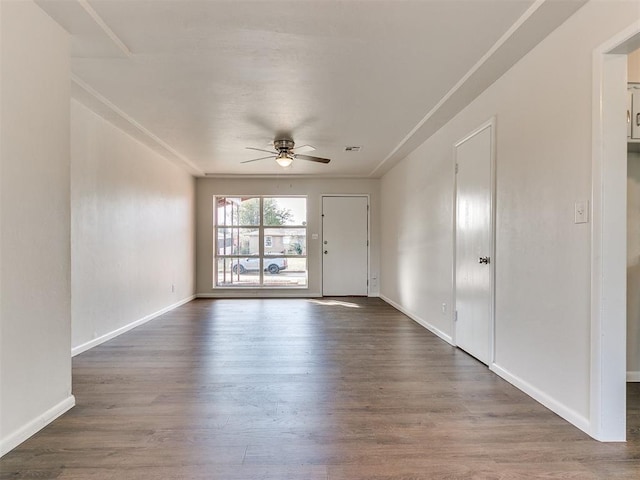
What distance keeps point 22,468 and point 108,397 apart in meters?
0.76

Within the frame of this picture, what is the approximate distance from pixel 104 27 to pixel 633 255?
3998 mm

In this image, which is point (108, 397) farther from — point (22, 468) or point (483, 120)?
point (483, 120)

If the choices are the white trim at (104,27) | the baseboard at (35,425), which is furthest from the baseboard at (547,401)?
the white trim at (104,27)

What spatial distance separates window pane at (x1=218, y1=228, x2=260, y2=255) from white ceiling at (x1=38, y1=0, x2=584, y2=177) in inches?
120

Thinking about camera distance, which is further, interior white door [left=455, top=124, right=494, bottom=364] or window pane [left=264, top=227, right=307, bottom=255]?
window pane [left=264, top=227, right=307, bottom=255]

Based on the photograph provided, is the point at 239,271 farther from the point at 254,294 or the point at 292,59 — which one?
the point at 292,59

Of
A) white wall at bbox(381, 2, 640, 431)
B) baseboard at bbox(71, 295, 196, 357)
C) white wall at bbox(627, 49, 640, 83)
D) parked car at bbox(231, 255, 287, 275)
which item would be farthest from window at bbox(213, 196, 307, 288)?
white wall at bbox(627, 49, 640, 83)

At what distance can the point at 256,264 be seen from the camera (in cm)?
703

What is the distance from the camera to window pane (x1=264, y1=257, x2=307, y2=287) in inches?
277

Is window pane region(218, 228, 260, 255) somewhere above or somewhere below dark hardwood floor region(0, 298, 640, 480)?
above

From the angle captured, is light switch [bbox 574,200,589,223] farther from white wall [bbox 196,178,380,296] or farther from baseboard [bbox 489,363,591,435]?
white wall [bbox 196,178,380,296]

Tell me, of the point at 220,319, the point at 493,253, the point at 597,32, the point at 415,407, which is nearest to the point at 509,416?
the point at 415,407

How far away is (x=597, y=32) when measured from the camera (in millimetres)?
1840

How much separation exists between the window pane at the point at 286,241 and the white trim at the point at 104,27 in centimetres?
477
